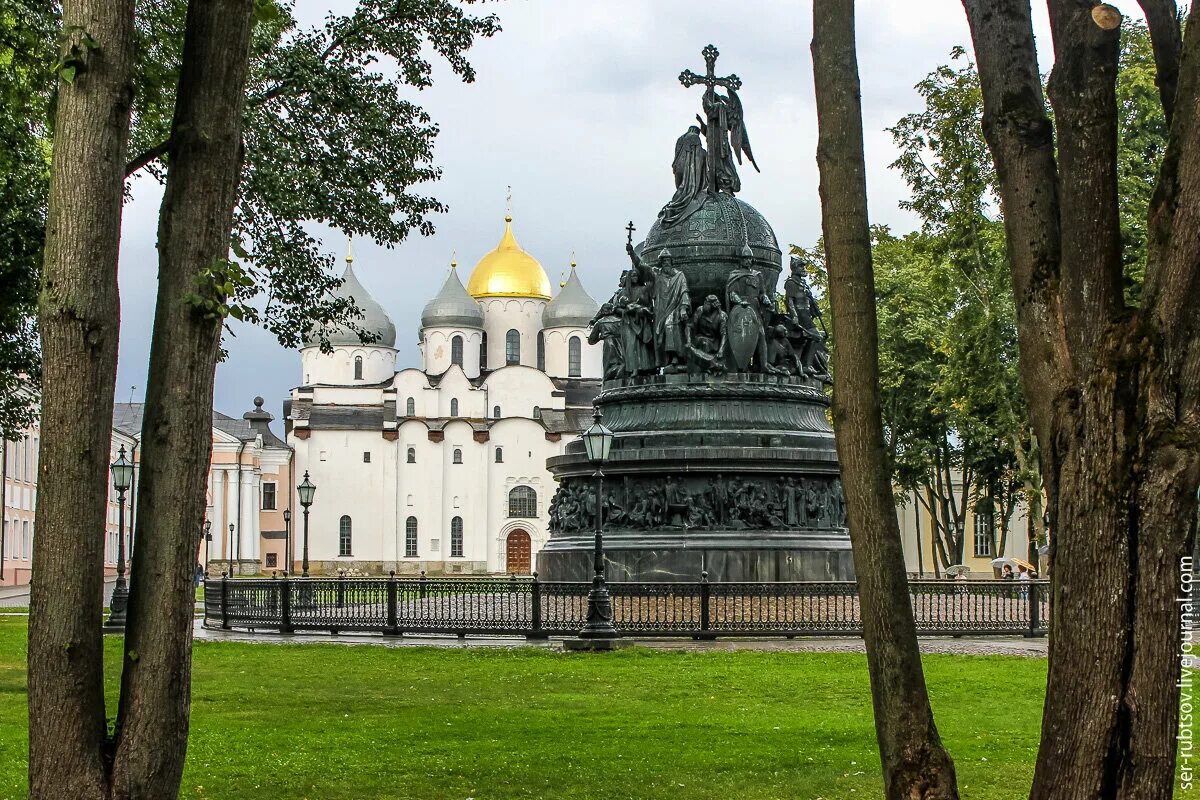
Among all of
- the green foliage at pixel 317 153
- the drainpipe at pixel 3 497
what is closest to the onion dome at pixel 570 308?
the drainpipe at pixel 3 497

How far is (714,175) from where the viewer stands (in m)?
27.9

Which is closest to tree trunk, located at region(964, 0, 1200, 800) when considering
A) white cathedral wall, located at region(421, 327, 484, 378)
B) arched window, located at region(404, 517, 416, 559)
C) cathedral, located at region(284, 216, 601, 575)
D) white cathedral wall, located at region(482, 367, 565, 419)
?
cathedral, located at region(284, 216, 601, 575)

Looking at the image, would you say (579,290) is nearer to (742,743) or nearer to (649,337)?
(649,337)

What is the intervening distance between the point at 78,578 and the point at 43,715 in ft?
1.64

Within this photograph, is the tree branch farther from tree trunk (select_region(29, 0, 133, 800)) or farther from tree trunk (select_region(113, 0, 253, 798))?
tree trunk (select_region(29, 0, 133, 800))

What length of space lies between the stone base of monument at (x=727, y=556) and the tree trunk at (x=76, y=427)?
61.0 feet

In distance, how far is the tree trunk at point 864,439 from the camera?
6.07 meters

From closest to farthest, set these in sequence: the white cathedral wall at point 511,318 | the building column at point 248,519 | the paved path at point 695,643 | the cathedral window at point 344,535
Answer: the paved path at point 695,643 → the building column at point 248,519 → the cathedral window at point 344,535 → the white cathedral wall at point 511,318

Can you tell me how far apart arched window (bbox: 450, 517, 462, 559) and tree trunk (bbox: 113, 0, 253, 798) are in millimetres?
90469

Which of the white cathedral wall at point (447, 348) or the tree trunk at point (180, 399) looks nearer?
the tree trunk at point (180, 399)

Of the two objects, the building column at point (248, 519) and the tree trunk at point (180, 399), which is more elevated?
the building column at point (248, 519)

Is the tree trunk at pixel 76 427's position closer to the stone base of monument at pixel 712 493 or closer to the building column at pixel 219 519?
the stone base of monument at pixel 712 493

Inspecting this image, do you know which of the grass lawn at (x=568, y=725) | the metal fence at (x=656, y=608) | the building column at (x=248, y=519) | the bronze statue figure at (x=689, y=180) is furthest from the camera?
the building column at (x=248, y=519)

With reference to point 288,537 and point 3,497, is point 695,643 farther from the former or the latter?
point 3,497
